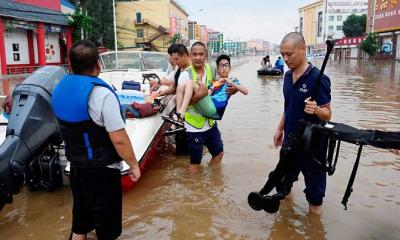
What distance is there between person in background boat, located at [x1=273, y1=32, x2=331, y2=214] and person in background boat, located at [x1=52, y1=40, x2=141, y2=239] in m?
1.58

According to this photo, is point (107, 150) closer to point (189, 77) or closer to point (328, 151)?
point (328, 151)

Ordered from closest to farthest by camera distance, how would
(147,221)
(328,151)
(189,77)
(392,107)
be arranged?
(328,151), (147,221), (189,77), (392,107)

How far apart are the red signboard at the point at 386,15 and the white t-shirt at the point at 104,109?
5509 centimetres

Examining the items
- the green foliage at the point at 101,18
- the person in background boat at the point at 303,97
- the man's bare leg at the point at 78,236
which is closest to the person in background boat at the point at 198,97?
the person in background boat at the point at 303,97

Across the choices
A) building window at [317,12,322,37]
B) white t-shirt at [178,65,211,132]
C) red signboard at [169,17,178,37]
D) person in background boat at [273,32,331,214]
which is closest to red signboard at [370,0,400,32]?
red signboard at [169,17,178,37]

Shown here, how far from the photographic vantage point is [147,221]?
4.23 m

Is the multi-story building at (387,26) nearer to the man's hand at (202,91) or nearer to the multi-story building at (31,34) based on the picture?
the multi-story building at (31,34)

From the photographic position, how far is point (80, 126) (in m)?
2.77

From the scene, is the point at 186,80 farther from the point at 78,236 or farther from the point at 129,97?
the point at 78,236

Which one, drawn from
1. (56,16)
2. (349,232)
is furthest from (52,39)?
(349,232)

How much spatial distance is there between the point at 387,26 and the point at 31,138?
2322 inches

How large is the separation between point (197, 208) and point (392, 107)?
9235 mm

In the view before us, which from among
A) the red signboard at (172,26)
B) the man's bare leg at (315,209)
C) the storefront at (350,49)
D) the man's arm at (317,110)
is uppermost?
the red signboard at (172,26)

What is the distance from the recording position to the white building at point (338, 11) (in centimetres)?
11657
